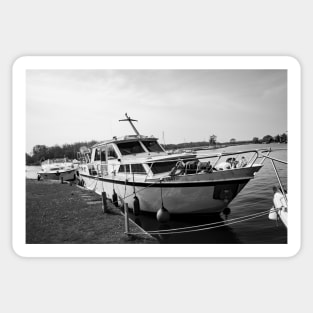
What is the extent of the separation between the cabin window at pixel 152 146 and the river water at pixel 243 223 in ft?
5.87

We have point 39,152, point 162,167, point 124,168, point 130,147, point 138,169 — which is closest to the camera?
point 39,152

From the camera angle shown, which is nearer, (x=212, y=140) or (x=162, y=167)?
(x=212, y=140)

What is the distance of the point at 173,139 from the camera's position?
15.4 feet

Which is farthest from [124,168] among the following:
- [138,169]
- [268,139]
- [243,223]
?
[268,139]

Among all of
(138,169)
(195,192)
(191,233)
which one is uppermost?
(138,169)

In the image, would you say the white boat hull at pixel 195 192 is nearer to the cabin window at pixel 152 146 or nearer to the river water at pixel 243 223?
the river water at pixel 243 223

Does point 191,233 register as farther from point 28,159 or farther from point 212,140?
point 28,159

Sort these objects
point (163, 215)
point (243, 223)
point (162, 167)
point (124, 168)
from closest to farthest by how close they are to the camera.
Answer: point (163, 215), point (243, 223), point (162, 167), point (124, 168)

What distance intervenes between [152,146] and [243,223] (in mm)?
2840
